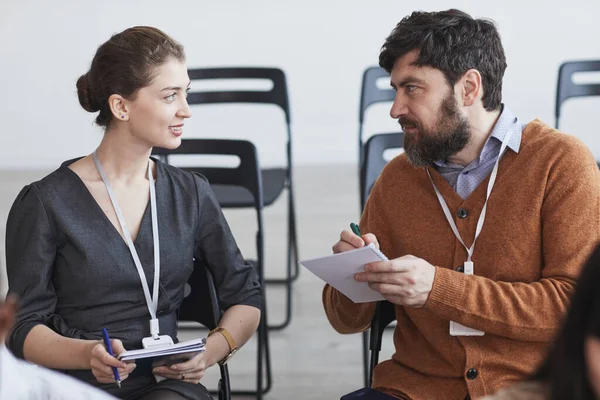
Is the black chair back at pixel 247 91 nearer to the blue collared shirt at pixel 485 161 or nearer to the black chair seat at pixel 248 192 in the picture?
the black chair seat at pixel 248 192

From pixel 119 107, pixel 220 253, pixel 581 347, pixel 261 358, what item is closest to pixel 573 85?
pixel 261 358

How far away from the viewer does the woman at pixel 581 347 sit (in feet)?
3.37

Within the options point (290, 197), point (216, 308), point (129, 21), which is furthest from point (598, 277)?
point (129, 21)

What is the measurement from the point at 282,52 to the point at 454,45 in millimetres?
4298

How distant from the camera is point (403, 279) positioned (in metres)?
1.93

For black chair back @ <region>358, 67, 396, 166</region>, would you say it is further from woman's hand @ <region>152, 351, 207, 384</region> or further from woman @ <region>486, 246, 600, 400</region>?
woman @ <region>486, 246, 600, 400</region>

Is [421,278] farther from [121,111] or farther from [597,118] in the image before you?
[597,118]

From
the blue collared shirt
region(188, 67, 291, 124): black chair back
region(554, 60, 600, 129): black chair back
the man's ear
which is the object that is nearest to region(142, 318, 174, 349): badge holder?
the blue collared shirt

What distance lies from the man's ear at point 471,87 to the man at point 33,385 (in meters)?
1.22

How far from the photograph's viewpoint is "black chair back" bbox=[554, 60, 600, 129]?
153 inches

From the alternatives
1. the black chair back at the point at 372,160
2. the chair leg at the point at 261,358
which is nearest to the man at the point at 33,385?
the black chair back at the point at 372,160

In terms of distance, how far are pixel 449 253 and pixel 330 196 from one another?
3829 millimetres

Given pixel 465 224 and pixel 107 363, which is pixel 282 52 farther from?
pixel 107 363

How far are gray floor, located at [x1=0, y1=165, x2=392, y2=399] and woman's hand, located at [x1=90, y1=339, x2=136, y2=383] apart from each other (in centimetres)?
138
